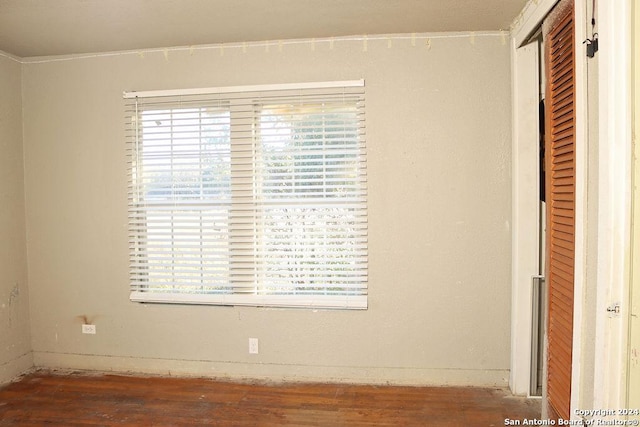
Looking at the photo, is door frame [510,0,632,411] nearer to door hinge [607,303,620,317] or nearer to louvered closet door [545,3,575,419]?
door hinge [607,303,620,317]

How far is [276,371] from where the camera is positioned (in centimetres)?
296

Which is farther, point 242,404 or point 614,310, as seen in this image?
point 242,404

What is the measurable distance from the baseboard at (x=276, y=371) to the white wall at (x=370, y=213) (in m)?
0.01

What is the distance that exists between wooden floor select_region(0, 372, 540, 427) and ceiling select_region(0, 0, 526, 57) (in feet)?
8.03

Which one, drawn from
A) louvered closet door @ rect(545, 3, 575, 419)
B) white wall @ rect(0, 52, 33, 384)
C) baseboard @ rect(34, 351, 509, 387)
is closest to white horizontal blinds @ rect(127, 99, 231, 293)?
baseboard @ rect(34, 351, 509, 387)

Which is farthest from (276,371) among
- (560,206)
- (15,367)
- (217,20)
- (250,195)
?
(217,20)

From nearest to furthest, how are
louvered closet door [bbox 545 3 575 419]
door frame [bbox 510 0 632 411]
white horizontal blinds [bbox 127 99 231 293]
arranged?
door frame [bbox 510 0 632 411] → louvered closet door [bbox 545 3 575 419] → white horizontal blinds [bbox 127 99 231 293]

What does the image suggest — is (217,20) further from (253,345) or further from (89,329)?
(89,329)

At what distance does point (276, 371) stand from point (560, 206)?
215 centimetres

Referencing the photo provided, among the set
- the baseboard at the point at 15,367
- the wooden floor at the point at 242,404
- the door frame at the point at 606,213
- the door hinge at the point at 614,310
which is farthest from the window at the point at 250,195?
the door hinge at the point at 614,310

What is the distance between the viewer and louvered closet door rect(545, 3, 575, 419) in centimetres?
188

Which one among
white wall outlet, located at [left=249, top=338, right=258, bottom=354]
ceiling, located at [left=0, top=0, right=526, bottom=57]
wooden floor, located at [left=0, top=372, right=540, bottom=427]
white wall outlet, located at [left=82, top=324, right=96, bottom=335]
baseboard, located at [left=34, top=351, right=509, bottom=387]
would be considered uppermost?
ceiling, located at [left=0, top=0, right=526, bottom=57]

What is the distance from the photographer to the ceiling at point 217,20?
92.2 inches

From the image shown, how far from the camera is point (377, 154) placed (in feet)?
9.29
